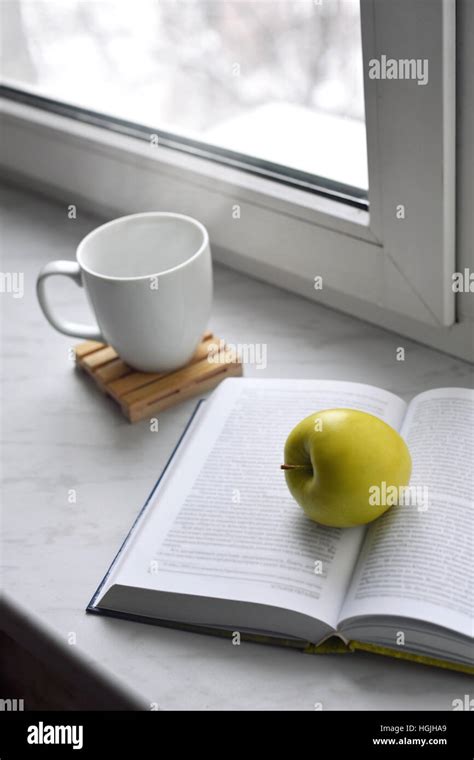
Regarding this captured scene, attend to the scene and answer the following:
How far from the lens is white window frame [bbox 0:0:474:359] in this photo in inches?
29.1

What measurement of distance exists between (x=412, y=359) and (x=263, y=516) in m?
0.28

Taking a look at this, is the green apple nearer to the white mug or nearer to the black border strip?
the white mug

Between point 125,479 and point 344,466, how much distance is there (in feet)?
0.78

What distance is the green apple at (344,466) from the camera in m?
0.63

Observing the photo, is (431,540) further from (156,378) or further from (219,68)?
(219,68)

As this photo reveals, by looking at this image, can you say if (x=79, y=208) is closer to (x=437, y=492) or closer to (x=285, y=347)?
(x=285, y=347)

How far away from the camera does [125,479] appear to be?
78 centimetres

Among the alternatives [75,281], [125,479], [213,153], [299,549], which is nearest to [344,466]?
[299,549]

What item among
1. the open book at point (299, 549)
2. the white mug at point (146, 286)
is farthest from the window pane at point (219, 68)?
the open book at point (299, 549)

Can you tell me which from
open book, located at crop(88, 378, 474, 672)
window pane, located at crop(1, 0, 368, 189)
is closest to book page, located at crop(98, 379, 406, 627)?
open book, located at crop(88, 378, 474, 672)

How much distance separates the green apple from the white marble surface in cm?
11
